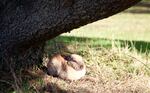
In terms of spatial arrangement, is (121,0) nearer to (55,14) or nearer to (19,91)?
(55,14)

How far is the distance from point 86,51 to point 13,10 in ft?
6.38

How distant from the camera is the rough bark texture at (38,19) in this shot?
510 centimetres

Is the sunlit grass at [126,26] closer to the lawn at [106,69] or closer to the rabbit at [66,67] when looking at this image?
the lawn at [106,69]

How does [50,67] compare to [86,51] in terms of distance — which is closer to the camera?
[50,67]

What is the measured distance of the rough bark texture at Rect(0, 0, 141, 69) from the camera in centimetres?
510

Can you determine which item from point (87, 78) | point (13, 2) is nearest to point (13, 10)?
point (13, 2)

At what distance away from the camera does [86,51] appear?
741 centimetres

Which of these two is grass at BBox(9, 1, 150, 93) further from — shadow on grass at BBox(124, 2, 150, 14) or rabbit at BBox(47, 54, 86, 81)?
shadow on grass at BBox(124, 2, 150, 14)

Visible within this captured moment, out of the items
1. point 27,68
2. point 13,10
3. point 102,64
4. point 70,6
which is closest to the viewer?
point 70,6

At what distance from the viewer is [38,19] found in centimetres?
548

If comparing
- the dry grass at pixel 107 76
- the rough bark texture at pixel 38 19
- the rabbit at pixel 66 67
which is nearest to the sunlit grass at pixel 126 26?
the dry grass at pixel 107 76

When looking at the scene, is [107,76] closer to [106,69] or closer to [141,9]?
[106,69]

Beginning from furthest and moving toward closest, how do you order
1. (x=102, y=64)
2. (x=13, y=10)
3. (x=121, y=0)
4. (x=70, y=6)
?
(x=102, y=64), (x=13, y=10), (x=70, y=6), (x=121, y=0)

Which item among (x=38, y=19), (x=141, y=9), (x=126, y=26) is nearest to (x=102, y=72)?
(x=38, y=19)
